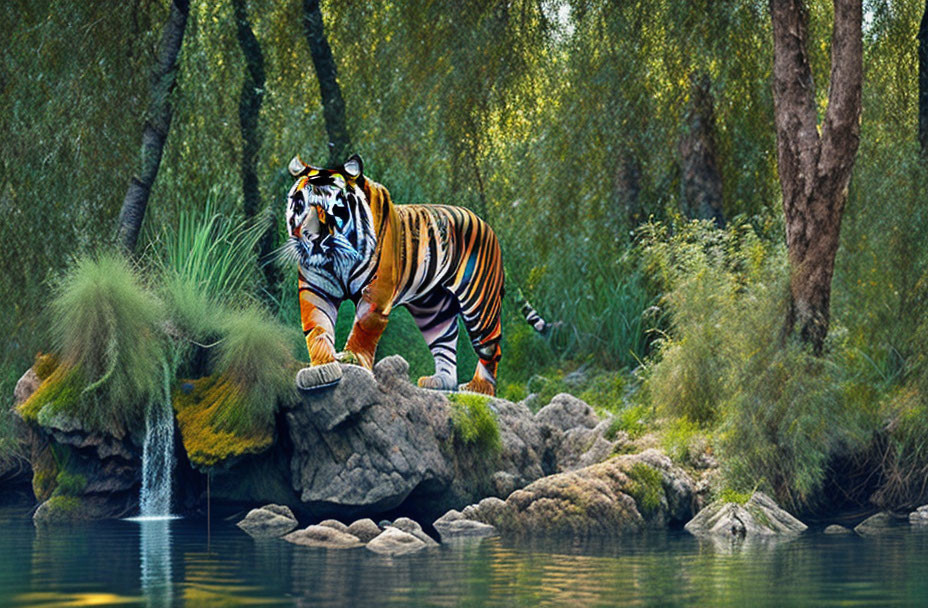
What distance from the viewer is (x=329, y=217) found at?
1080 centimetres

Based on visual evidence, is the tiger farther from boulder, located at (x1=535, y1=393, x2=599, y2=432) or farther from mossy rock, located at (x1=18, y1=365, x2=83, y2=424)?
mossy rock, located at (x1=18, y1=365, x2=83, y2=424)

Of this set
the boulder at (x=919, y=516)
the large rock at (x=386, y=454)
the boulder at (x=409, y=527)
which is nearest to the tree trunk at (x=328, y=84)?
the large rock at (x=386, y=454)

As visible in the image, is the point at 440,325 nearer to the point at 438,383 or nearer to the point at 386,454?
the point at 438,383

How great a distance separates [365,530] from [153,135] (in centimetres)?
553

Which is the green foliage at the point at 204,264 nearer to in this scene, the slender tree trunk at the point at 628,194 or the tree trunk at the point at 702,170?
the slender tree trunk at the point at 628,194

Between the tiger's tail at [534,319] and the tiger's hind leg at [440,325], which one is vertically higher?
the tiger's tail at [534,319]

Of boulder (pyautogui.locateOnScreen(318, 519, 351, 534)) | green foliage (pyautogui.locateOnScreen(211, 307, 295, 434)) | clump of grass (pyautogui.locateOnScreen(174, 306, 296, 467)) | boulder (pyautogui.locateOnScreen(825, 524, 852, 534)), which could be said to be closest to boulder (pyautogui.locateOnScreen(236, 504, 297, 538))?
boulder (pyautogui.locateOnScreen(318, 519, 351, 534))

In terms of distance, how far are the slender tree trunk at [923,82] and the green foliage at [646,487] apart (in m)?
4.53

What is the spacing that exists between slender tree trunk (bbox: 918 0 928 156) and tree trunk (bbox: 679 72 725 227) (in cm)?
231

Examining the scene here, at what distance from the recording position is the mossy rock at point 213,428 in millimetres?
10352

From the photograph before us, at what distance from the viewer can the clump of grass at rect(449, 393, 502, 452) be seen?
11125 mm

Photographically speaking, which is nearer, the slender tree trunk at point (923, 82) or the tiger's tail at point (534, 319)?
the slender tree trunk at point (923, 82)

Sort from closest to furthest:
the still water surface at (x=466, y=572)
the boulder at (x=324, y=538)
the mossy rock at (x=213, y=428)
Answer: the still water surface at (x=466, y=572) < the boulder at (x=324, y=538) < the mossy rock at (x=213, y=428)

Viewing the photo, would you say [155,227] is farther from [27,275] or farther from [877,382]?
[877,382]
